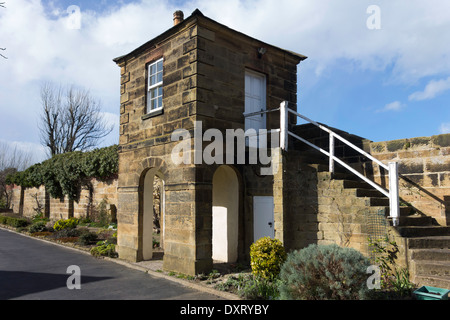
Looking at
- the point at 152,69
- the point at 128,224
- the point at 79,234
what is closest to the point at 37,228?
the point at 79,234

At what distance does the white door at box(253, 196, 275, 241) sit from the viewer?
31.3 ft

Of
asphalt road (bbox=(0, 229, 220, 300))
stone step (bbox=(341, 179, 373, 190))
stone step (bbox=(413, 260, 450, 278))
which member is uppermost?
stone step (bbox=(341, 179, 373, 190))

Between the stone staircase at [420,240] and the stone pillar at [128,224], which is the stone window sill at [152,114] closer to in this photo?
the stone pillar at [128,224]

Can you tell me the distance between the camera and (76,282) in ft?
25.9

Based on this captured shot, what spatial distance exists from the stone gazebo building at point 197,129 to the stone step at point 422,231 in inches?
96.2

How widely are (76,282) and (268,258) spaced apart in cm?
441

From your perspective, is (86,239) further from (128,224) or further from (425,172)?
(425,172)

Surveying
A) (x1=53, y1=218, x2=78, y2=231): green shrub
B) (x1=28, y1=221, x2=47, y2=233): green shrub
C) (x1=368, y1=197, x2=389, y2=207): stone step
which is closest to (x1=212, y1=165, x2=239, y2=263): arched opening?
(x1=368, y1=197, x2=389, y2=207): stone step

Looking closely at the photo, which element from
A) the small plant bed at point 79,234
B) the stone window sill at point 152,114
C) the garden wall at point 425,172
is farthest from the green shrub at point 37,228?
the garden wall at point 425,172

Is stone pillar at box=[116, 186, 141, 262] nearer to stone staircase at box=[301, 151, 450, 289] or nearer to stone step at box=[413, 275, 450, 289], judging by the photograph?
stone staircase at box=[301, 151, 450, 289]

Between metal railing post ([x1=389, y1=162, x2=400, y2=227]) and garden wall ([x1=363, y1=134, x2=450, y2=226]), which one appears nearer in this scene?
metal railing post ([x1=389, y1=162, x2=400, y2=227])

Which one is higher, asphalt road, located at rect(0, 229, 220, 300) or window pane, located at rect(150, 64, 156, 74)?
window pane, located at rect(150, 64, 156, 74)

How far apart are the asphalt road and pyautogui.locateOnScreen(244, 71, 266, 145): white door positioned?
189 inches
